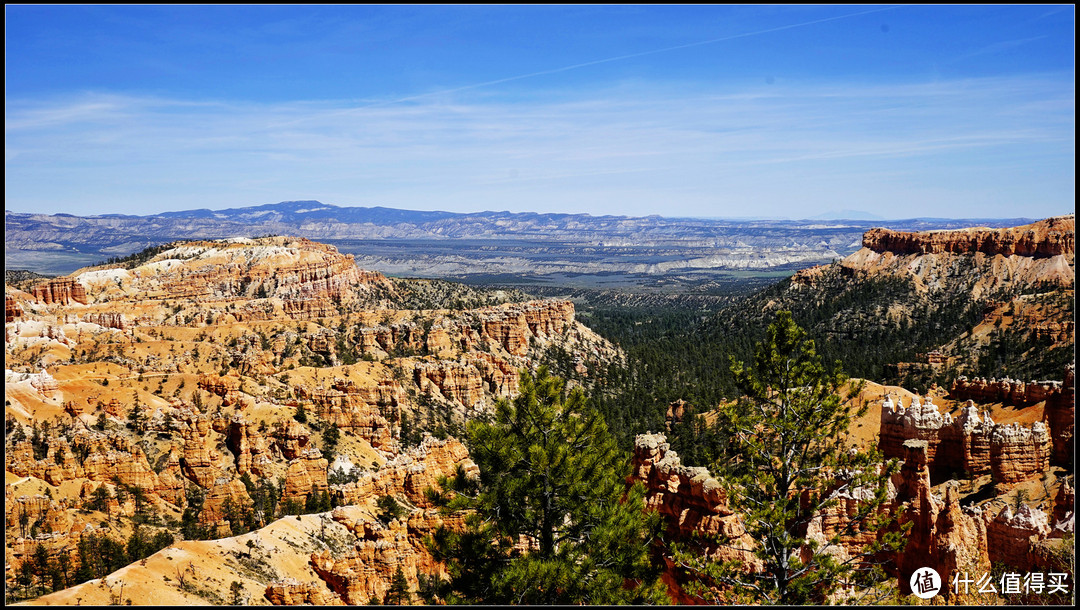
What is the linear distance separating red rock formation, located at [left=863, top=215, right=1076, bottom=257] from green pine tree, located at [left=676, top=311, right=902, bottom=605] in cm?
13874

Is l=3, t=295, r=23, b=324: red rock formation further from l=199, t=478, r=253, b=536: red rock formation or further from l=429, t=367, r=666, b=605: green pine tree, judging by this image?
l=429, t=367, r=666, b=605: green pine tree

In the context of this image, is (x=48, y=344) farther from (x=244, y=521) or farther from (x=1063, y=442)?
(x=1063, y=442)

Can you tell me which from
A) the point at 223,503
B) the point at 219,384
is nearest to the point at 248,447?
the point at 223,503

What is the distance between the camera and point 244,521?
4044 centimetres

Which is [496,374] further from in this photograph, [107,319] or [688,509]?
[688,509]

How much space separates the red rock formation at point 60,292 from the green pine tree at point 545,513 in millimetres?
116770

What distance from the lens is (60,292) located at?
120 meters

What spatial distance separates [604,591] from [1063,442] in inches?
944

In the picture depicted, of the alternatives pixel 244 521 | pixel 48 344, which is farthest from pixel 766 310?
pixel 244 521

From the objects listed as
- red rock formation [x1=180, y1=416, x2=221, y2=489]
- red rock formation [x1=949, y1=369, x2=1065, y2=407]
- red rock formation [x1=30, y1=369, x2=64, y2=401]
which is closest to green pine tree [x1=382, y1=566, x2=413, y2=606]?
red rock formation [x1=180, y1=416, x2=221, y2=489]

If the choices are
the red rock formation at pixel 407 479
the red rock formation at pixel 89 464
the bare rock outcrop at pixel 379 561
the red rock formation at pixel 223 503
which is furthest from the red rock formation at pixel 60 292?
the bare rock outcrop at pixel 379 561

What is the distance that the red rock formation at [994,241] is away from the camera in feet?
452

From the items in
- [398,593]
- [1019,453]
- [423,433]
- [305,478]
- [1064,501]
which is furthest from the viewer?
[423,433]

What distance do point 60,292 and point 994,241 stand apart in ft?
522
